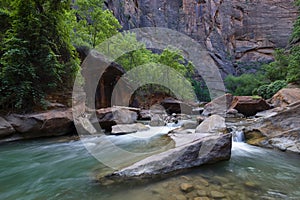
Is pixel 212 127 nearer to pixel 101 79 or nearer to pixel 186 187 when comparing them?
pixel 186 187

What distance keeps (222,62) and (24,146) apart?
47749mm

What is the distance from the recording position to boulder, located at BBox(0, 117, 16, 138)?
5.33 metres

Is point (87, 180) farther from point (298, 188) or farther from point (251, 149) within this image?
point (251, 149)

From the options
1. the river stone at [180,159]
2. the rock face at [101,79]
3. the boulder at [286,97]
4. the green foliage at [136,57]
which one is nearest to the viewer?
the river stone at [180,159]

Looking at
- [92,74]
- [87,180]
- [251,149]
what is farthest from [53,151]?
[92,74]

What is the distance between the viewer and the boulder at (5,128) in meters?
5.33

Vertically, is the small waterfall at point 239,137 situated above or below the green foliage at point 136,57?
below

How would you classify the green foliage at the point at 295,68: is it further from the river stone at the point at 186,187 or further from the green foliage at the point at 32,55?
the green foliage at the point at 32,55

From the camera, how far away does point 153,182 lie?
8.75 ft

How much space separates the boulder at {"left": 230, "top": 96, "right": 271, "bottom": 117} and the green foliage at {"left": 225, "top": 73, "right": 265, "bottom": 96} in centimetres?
2196

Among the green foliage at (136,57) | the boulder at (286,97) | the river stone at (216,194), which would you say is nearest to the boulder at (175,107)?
the green foliage at (136,57)

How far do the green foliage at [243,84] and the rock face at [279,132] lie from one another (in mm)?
30373

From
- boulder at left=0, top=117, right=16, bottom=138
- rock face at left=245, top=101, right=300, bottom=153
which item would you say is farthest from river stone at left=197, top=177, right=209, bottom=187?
boulder at left=0, top=117, right=16, bottom=138

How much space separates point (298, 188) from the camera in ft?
8.37
